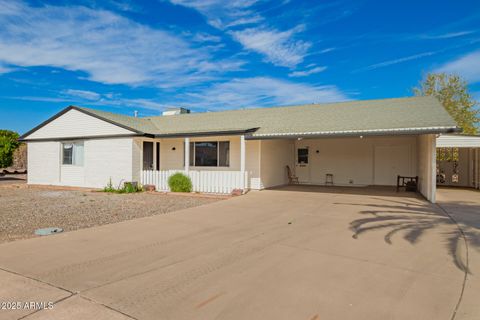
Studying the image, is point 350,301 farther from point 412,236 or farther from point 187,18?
point 187,18

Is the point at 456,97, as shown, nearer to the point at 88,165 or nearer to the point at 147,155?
the point at 147,155

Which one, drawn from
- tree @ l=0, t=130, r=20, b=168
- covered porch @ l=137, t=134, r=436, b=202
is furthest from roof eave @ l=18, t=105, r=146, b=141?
tree @ l=0, t=130, r=20, b=168

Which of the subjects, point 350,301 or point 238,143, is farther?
point 238,143

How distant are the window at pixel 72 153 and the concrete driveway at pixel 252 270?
10668 millimetres

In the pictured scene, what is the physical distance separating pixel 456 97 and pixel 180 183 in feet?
97.4

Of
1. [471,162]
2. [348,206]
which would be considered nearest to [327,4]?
[348,206]

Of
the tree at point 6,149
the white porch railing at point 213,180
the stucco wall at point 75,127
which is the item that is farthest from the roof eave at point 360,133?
the tree at point 6,149

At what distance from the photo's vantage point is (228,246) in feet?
17.8

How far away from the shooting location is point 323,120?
1375 cm

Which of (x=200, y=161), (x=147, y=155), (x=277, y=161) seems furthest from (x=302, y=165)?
(x=147, y=155)

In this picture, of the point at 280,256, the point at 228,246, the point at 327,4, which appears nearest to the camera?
the point at 280,256

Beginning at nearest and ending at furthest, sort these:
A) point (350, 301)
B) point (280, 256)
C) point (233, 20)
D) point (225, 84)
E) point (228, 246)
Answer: point (350, 301) → point (280, 256) → point (228, 246) → point (233, 20) → point (225, 84)

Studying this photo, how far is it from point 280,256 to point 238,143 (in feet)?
33.0

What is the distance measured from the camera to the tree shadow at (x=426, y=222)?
5590 mm
